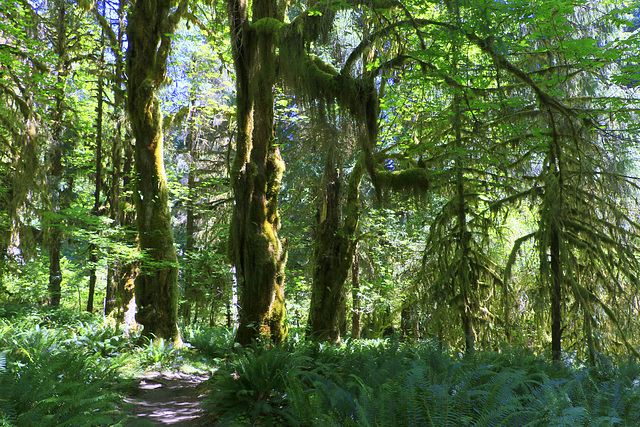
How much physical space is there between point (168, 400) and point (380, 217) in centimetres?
826

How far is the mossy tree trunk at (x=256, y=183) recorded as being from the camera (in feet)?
21.5

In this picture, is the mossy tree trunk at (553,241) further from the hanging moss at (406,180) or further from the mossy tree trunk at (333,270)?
the mossy tree trunk at (333,270)

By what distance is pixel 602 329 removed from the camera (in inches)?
220

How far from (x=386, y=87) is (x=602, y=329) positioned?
5.53 m

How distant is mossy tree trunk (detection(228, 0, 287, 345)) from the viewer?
657 cm

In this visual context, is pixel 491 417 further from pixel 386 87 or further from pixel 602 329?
pixel 386 87

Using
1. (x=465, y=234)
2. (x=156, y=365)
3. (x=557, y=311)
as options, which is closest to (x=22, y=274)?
(x=156, y=365)

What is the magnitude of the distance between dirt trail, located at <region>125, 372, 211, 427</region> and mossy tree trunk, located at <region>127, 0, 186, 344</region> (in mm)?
1565

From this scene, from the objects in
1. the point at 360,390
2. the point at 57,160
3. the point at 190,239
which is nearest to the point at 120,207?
the point at 57,160

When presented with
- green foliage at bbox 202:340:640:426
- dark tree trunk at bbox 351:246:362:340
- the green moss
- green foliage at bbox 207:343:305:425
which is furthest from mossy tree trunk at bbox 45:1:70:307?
green foliage at bbox 202:340:640:426

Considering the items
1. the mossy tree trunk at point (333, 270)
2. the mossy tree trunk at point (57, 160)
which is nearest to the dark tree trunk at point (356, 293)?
the mossy tree trunk at point (333, 270)

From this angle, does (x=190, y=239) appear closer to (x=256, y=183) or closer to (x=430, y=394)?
(x=256, y=183)

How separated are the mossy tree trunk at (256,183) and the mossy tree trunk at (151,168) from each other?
224 cm

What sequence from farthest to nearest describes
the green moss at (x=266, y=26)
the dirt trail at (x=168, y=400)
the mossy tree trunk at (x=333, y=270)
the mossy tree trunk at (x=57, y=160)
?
the mossy tree trunk at (x=57, y=160)
the mossy tree trunk at (x=333, y=270)
the green moss at (x=266, y=26)
the dirt trail at (x=168, y=400)
